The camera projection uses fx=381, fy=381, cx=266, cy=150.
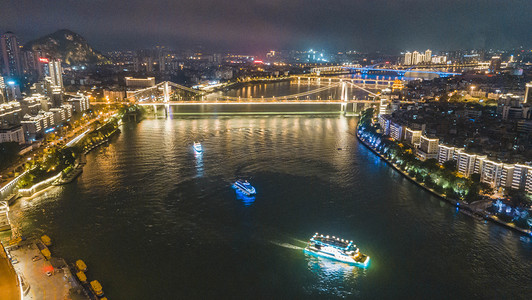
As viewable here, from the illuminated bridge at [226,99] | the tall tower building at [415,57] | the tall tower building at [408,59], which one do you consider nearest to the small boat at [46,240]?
the illuminated bridge at [226,99]

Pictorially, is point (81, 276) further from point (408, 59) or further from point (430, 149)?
point (408, 59)

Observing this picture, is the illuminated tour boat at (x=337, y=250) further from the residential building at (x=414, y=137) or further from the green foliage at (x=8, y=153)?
the green foliage at (x=8, y=153)

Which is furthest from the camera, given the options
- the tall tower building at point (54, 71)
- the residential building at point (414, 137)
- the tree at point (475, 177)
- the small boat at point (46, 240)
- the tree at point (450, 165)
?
the tall tower building at point (54, 71)

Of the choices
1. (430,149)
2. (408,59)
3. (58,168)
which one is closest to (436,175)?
(430,149)

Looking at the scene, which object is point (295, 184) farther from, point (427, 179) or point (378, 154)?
point (378, 154)

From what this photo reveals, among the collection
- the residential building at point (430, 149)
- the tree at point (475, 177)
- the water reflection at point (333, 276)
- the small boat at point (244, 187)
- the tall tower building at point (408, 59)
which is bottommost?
the water reflection at point (333, 276)
